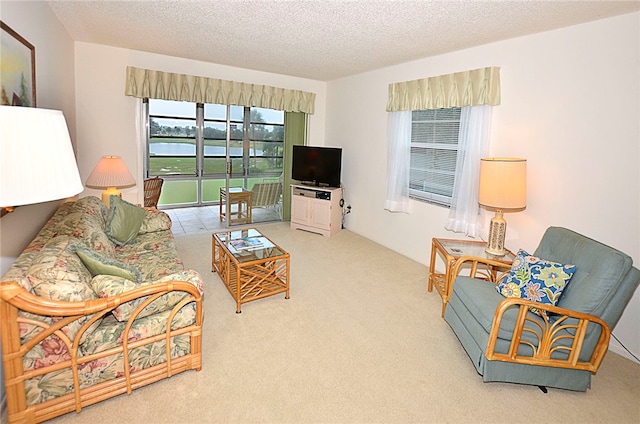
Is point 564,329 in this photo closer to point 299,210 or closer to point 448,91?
point 448,91

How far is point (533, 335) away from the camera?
7.26ft

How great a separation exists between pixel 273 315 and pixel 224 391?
38.7 inches

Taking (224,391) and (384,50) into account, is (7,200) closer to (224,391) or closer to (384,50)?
(224,391)

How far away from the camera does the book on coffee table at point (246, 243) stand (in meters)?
3.59

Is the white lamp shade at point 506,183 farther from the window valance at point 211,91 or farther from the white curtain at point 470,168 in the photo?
the window valance at point 211,91

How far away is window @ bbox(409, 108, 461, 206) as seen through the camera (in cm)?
407

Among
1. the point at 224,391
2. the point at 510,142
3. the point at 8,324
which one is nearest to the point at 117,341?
the point at 8,324

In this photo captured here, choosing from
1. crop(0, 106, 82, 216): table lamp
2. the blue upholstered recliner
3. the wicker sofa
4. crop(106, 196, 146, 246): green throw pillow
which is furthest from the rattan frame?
the blue upholstered recliner

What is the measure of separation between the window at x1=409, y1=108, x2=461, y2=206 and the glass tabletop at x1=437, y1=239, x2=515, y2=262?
2.65 ft

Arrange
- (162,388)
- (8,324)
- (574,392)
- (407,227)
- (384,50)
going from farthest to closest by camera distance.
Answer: (407,227), (384,50), (574,392), (162,388), (8,324)

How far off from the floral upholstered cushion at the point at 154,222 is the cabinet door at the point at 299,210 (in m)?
2.31

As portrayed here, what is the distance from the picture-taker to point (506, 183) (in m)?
3.01

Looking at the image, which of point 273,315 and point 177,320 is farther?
point 273,315

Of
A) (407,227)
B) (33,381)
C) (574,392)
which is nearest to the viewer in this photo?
(33,381)
